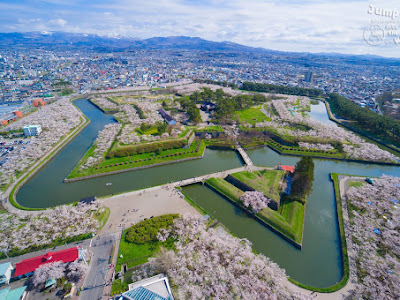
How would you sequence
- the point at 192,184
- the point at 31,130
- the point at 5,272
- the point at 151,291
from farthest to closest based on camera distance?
the point at 31,130 < the point at 192,184 < the point at 5,272 < the point at 151,291

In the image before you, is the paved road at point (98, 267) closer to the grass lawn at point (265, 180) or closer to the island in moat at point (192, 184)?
the island in moat at point (192, 184)

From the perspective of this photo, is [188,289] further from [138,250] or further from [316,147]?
[316,147]

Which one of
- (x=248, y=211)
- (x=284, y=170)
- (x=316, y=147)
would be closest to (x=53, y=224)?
(x=248, y=211)

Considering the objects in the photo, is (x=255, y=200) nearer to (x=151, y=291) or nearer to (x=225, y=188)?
(x=225, y=188)

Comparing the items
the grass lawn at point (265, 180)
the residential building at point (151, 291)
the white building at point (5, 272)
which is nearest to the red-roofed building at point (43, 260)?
the white building at point (5, 272)

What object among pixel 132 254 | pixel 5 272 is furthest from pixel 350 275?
pixel 5 272

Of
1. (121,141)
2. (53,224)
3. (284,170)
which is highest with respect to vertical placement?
(121,141)
